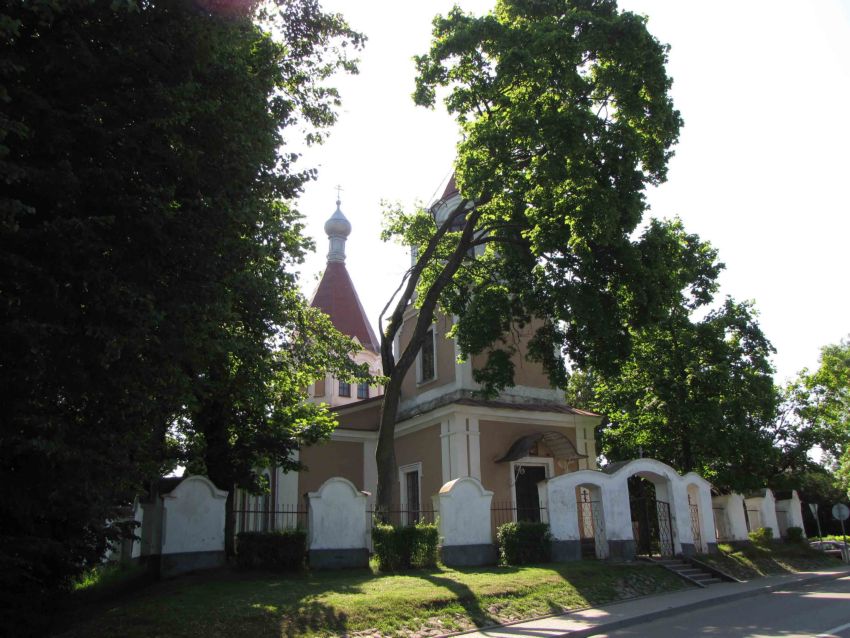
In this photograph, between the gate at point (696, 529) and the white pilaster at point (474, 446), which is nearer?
the gate at point (696, 529)

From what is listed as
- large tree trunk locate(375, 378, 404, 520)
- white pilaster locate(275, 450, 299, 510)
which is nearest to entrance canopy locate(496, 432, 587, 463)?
large tree trunk locate(375, 378, 404, 520)

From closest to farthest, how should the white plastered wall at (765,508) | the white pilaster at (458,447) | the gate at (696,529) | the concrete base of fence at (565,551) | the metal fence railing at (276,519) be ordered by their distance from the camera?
the concrete base of fence at (565,551), the gate at (696,529), the white pilaster at (458,447), the metal fence railing at (276,519), the white plastered wall at (765,508)

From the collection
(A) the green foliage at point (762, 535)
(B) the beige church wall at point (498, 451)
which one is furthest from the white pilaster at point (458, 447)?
(A) the green foliage at point (762, 535)

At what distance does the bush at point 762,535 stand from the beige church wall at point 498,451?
798 cm

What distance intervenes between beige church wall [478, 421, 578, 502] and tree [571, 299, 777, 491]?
3635 millimetres

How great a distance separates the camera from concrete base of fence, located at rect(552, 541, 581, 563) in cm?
1580

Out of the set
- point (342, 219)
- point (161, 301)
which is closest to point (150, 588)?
point (161, 301)

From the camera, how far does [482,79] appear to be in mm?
16141

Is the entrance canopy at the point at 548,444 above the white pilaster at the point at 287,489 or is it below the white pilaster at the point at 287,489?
above

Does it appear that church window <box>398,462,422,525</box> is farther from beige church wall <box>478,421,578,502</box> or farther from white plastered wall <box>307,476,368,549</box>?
white plastered wall <box>307,476,368,549</box>

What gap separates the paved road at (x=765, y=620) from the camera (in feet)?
31.8

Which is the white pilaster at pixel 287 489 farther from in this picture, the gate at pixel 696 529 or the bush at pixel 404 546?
the gate at pixel 696 529

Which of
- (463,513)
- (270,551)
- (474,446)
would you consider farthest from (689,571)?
(270,551)

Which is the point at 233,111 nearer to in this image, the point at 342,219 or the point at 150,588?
the point at 150,588
